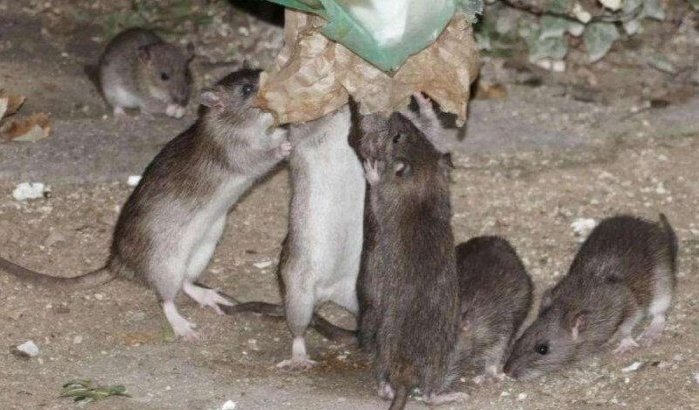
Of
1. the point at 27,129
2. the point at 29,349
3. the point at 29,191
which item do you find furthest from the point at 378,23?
the point at 27,129

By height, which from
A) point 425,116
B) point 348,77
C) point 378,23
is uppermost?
point 378,23

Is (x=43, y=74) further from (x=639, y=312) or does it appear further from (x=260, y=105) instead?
(x=639, y=312)

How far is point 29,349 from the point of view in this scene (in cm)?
862

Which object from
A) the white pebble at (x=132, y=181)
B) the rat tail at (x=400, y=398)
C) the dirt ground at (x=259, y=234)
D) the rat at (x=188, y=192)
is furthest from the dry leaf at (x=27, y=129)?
the rat tail at (x=400, y=398)

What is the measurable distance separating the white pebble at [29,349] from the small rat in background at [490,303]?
85.3 inches

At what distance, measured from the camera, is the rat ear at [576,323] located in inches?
339

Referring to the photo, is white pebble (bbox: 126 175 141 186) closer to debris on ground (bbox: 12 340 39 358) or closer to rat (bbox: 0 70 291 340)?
rat (bbox: 0 70 291 340)

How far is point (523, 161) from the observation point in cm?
1038

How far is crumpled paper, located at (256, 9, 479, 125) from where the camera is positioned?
27.8ft

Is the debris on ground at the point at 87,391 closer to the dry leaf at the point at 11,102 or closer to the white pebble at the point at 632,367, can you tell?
the white pebble at the point at 632,367

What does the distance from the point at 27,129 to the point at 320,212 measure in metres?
2.69

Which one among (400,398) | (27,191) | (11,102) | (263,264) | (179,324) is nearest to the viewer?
(400,398)

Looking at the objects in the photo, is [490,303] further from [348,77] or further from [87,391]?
[87,391]

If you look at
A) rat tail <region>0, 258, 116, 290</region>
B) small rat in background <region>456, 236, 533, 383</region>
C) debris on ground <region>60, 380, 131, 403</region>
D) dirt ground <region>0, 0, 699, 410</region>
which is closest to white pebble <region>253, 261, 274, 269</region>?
dirt ground <region>0, 0, 699, 410</region>
